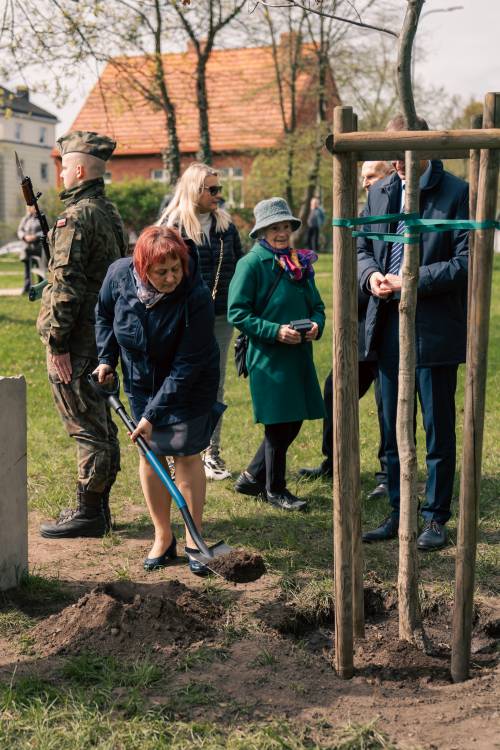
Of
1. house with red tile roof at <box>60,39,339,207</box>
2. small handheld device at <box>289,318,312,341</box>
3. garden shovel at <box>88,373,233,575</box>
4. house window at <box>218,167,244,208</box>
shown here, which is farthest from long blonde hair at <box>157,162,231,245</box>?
house window at <box>218,167,244,208</box>

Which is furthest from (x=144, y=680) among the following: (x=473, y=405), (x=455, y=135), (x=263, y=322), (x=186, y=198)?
(x=186, y=198)

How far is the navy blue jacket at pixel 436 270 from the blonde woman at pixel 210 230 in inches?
45.7

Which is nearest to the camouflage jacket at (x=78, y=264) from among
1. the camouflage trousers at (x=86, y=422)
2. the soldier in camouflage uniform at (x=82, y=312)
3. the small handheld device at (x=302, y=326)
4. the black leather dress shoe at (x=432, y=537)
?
the soldier in camouflage uniform at (x=82, y=312)

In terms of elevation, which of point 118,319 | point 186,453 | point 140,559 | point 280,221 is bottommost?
point 140,559

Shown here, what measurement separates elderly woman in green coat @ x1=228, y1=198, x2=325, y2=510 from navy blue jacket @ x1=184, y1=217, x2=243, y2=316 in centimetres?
40

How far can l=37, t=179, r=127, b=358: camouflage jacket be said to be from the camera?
5.21m

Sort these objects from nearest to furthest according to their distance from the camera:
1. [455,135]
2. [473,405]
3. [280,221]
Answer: [455,135] → [473,405] → [280,221]

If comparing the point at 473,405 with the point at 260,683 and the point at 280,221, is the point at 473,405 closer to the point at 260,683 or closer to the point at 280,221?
the point at 260,683

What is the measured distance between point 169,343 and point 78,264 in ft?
2.96

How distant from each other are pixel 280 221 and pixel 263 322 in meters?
0.60

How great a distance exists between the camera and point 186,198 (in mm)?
5945

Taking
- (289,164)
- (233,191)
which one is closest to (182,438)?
(289,164)

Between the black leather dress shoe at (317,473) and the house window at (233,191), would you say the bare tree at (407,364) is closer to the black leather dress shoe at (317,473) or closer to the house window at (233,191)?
the black leather dress shoe at (317,473)

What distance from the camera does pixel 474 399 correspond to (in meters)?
3.44
